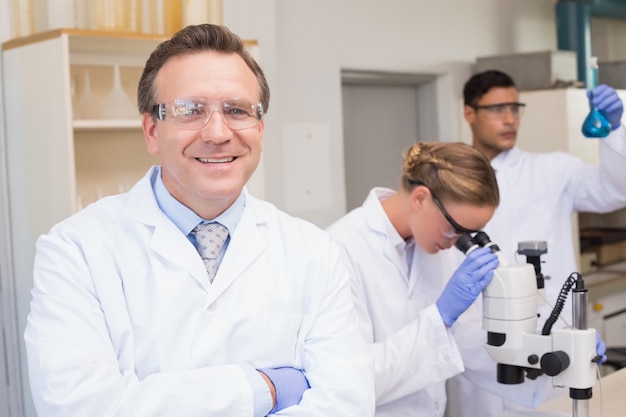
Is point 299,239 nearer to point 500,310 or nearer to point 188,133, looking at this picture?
point 188,133

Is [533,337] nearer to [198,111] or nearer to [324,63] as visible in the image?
[198,111]

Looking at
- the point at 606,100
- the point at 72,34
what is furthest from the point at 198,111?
the point at 606,100

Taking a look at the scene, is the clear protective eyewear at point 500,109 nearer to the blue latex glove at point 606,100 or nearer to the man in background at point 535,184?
the man in background at point 535,184

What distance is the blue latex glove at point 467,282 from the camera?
188 cm

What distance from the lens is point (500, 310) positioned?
5.87ft

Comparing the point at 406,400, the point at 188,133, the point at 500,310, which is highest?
the point at 188,133

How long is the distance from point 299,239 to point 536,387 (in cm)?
82

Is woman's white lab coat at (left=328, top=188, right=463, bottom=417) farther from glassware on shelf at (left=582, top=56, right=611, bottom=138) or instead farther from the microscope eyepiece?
glassware on shelf at (left=582, top=56, right=611, bottom=138)

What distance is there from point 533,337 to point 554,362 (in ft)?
0.23

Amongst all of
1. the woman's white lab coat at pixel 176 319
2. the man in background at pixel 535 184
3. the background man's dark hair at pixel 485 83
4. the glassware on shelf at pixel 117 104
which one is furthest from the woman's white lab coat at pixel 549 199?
the woman's white lab coat at pixel 176 319

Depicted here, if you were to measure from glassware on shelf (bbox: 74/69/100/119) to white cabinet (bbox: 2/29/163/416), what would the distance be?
34mm

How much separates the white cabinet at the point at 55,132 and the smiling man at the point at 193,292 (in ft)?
3.06

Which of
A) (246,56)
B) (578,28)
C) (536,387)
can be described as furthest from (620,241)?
(246,56)

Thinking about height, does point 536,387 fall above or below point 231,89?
below
